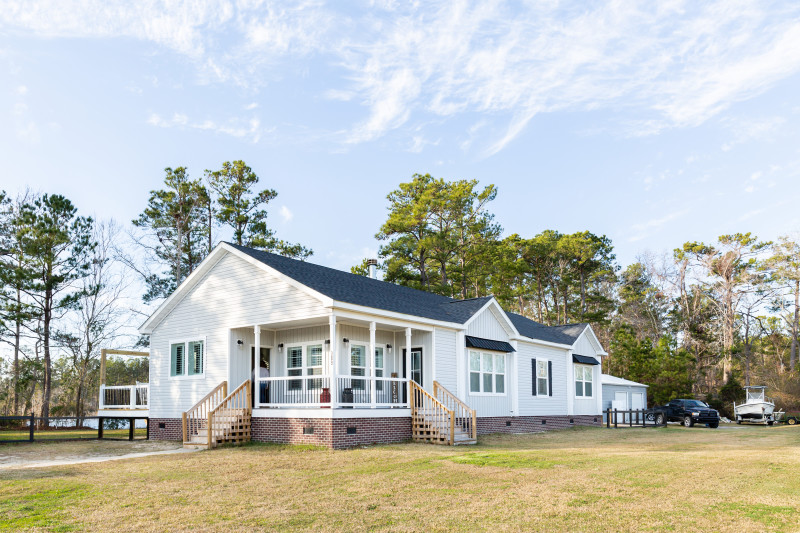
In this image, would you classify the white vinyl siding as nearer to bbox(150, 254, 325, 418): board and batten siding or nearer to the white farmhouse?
the white farmhouse

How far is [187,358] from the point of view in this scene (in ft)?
66.1

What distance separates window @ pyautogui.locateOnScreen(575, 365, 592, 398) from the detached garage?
331cm

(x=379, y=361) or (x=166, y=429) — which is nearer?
(x=379, y=361)

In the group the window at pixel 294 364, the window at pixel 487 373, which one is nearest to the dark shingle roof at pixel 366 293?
the window at pixel 487 373

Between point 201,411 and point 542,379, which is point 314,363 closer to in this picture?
point 201,411

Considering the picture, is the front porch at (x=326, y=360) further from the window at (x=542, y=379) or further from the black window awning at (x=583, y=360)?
the black window awning at (x=583, y=360)

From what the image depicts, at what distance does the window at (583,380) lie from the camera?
28375 millimetres

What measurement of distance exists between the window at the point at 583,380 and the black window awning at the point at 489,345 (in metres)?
6.86

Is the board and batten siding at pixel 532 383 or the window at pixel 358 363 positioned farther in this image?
the board and batten siding at pixel 532 383

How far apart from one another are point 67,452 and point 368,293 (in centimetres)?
891

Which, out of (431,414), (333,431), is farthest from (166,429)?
(431,414)

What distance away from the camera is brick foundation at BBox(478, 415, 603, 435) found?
69.9ft

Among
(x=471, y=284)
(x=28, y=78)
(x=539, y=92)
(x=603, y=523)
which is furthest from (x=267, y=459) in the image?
(x=471, y=284)

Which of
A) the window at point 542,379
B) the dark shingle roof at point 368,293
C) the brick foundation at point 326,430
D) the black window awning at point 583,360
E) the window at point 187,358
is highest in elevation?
the dark shingle roof at point 368,293
